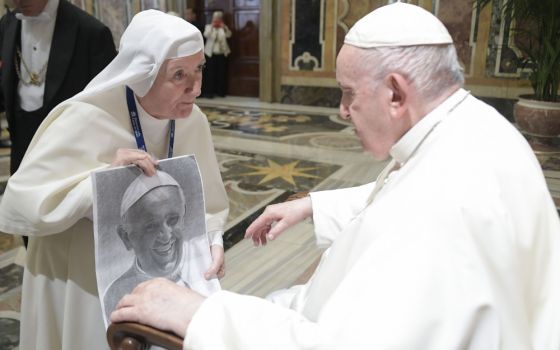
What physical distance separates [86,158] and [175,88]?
13.7 inches

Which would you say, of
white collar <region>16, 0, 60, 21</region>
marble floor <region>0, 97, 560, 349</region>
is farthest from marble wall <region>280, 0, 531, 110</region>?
white collar <region>16, 0, 60, 21</region>

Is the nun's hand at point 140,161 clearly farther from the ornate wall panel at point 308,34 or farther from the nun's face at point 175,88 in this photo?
the ornate wall panel at point 308,34

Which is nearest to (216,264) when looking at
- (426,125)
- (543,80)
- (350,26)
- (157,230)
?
(157,230)

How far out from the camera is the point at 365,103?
1161mm

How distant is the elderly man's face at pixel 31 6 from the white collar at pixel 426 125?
6.49 feet

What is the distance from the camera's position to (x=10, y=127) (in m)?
2.54

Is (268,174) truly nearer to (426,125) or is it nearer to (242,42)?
(426,125)

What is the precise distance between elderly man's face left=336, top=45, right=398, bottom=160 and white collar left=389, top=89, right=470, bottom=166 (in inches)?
1.5

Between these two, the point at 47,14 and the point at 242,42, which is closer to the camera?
the point at 47,14

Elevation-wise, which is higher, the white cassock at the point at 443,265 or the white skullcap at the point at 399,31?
the white skullcap at the point at 399,31

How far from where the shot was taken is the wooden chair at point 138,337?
1.09 metres

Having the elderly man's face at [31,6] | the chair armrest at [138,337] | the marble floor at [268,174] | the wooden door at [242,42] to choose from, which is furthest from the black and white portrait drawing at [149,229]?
the wooden door at [242,42]

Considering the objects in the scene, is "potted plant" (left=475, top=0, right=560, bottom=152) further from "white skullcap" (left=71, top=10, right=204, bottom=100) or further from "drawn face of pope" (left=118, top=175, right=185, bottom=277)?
"drawn face of pope" (left=118, top=175, right=185, bottom=277)

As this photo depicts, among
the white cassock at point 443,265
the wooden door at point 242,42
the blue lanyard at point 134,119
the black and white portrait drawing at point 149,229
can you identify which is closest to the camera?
the white cassock at point 443,265
